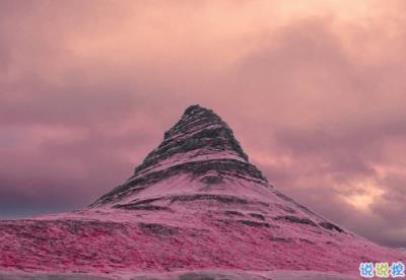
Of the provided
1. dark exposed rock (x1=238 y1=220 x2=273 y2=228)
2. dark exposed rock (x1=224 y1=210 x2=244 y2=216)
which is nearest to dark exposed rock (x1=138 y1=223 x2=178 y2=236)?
dark exposed rock (x1=238 y1=220 x2=273 y2=228)

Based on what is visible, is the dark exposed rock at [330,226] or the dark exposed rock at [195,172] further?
the dark exposed rock at [195,172]

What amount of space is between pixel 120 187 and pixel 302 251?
4288 cm

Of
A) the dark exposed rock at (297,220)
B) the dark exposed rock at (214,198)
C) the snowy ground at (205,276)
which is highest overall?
the dark exposed rock at (214,198)

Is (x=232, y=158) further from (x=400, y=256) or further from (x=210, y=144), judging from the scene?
(x=400, y=256)

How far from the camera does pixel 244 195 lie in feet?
271

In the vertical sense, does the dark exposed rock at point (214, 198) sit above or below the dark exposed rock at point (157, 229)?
above

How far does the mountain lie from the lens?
4894cm

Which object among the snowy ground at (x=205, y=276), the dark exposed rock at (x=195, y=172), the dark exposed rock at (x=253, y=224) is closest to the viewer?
the snowy ground at (x=205, y=276)

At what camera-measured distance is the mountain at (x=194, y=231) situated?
48.9 metres

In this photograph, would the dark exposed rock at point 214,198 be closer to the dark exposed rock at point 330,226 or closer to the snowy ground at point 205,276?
the dark exposed rock at point 330,226

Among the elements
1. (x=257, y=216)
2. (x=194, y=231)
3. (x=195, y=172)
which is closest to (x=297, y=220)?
(x=257, y=216)

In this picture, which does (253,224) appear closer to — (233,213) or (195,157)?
(233,213)

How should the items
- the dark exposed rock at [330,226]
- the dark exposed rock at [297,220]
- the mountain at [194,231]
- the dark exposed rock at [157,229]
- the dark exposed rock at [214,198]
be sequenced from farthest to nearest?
the dark exposed rock at [330,226] < the dark exposed rock at [214,198] < the dark exposed rock at [297,220] < the dark exposed rock at [157,229] < the mountain at [194,231]

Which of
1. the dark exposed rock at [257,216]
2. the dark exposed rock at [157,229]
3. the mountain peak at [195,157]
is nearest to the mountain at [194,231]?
the dark exposed rock at [257,216]
